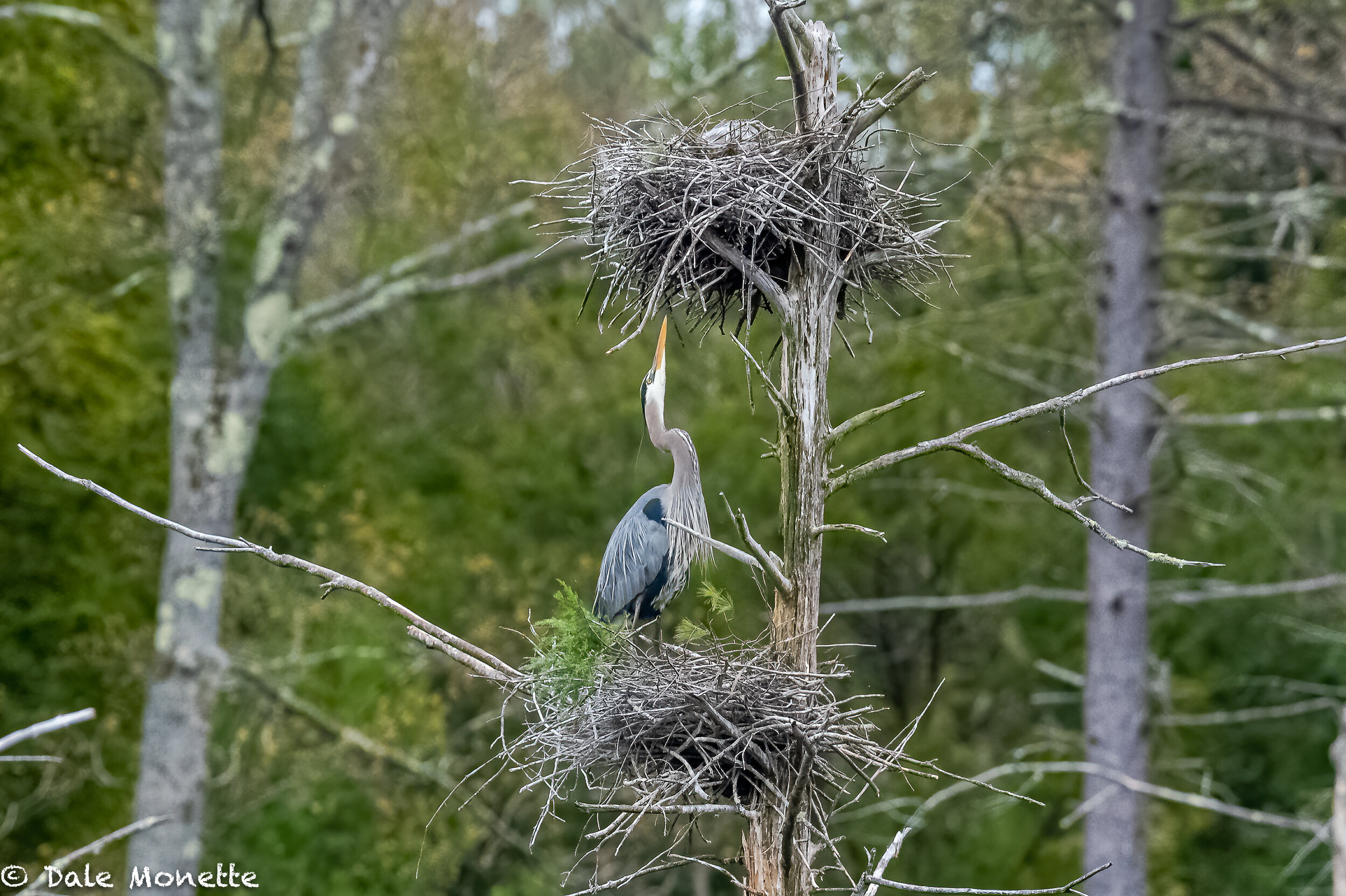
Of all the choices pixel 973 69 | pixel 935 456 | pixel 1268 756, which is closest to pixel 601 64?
pixel 973 69

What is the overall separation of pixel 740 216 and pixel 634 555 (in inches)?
45.5

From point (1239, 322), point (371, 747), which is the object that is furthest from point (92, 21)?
point (1239, 322)

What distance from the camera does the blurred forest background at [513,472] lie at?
8406mm

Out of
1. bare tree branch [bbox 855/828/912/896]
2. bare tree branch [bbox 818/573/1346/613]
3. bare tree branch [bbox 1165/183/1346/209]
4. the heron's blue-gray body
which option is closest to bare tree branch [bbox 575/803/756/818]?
bare tree branch [bbox 855/828/912/896]

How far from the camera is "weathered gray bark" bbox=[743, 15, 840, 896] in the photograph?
2.49 meters

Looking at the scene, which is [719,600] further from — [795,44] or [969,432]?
[795,44]

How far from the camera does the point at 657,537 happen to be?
3.19 m

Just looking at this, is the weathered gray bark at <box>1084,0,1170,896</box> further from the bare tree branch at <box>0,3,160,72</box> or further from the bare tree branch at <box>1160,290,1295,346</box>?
the bare tree branch at <box>0,3,160,72</box>

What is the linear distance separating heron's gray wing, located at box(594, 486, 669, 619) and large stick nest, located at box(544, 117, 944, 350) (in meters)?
0.60

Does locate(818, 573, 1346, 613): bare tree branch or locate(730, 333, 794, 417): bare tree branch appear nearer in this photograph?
locate(730, 333, 794, 417): bare tree branch

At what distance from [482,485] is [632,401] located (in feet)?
5.19

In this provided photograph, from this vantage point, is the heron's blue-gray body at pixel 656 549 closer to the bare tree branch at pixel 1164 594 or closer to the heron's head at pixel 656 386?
the heron's head at pixel 656 386

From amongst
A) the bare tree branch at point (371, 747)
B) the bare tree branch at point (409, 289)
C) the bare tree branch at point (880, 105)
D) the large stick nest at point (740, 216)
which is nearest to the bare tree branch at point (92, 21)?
the bare tree branch at point (409, 289)

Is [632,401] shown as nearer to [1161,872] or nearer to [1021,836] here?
[1021,836]
